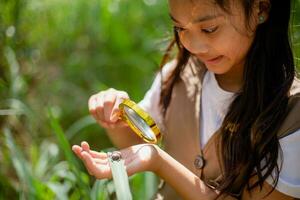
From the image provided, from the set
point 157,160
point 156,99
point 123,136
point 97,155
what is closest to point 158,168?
point 157,160

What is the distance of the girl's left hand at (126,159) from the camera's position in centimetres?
162

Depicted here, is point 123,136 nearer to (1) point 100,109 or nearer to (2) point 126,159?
(1) point 100,109

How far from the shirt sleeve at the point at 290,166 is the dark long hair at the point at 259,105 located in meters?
0.04

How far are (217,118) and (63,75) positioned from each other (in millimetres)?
1381

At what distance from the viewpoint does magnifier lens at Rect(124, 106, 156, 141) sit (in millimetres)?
1683

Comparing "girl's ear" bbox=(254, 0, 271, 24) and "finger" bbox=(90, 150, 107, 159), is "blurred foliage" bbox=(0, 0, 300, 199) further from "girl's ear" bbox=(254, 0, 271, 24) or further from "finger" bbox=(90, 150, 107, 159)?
"finger" bbox=(90, 150, 107, 159)

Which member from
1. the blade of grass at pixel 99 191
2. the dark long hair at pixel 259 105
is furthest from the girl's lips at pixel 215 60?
the blade of grass at pixel 99 191

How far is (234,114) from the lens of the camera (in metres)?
1.81

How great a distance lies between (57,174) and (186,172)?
682 millimetres

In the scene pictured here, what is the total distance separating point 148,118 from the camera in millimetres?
1659

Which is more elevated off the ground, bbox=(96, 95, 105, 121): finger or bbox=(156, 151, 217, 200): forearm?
bbox=(96, 95, 105, 121): finger

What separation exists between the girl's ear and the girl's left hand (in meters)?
0.40

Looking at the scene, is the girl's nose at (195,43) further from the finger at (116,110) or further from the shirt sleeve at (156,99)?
the shirt sleeve at (156,99)

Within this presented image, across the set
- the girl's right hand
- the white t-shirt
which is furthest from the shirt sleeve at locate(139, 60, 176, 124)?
the girl's right hand
